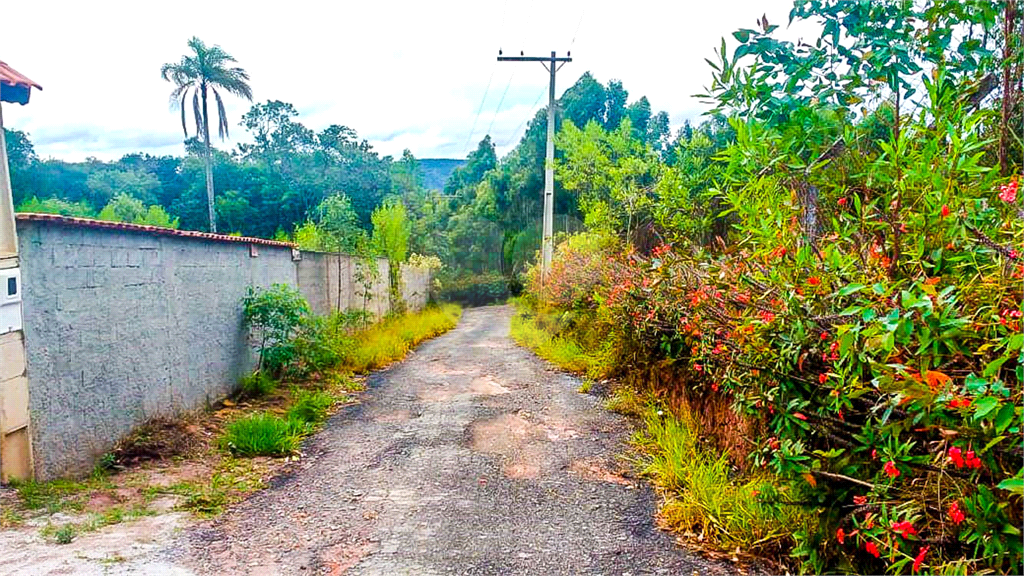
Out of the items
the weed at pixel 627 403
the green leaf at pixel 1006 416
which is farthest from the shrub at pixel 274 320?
the green leaf at pixel 1006 416

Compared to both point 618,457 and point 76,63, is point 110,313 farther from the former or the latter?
→ point 618,457

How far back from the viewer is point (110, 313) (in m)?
4.43

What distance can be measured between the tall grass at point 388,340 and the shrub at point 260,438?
3.21 metres

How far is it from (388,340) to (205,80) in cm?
1836

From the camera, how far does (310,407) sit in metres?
5.84

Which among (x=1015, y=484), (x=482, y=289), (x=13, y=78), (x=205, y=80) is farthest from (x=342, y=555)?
(x=482, y=289)

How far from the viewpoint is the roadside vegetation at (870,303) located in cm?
179

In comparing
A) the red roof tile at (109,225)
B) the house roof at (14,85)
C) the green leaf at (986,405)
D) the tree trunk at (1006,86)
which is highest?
the house roof at (14,85)

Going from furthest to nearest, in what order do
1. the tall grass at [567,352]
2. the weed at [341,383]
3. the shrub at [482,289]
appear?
1. the shrub at [482,289]
2. the tall grass at [567,352]
3. the weed at [341,383]

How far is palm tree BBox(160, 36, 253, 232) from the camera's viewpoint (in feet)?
76.0

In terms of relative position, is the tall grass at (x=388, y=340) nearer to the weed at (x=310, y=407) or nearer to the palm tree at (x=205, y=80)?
the weed at (x=310, y=407)

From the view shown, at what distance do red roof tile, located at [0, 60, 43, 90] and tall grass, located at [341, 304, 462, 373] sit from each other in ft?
16.4

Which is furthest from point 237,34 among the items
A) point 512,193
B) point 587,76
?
point 512,193

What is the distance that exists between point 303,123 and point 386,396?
28.7 meters
